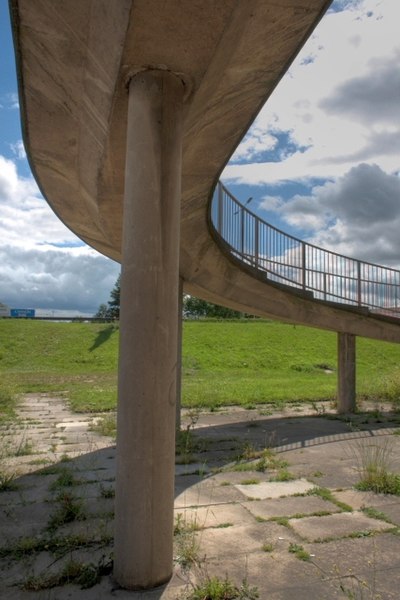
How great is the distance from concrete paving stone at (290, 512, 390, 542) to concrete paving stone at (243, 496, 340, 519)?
0.75ft

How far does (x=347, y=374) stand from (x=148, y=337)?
12.4m

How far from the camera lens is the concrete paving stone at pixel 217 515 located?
5.62 m

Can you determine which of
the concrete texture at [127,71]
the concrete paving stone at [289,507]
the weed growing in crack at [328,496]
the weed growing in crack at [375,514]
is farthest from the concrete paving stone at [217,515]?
the concrete texture at [127,71]

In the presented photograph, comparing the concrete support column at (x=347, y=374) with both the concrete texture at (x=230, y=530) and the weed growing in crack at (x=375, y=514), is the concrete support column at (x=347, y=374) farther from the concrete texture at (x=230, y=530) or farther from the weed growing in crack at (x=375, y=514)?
the weed growing in crack at (x=375, y=514)

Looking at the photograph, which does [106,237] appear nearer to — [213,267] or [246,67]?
[213,267]

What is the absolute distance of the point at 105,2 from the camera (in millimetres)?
3814

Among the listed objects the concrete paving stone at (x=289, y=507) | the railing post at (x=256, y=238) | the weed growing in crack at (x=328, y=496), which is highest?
the railing post at (x=256, y=238)

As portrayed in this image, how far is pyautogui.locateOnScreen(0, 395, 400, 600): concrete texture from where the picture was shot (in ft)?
13.6

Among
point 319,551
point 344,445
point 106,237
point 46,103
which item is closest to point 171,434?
point 319,551

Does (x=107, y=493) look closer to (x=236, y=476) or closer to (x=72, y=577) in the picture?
(x=236, y=476)

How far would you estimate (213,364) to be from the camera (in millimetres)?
29125

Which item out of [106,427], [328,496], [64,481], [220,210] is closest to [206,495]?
[328,496]

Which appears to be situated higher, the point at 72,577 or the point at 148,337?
the point at 148,337

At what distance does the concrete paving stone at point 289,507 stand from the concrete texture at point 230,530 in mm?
13
